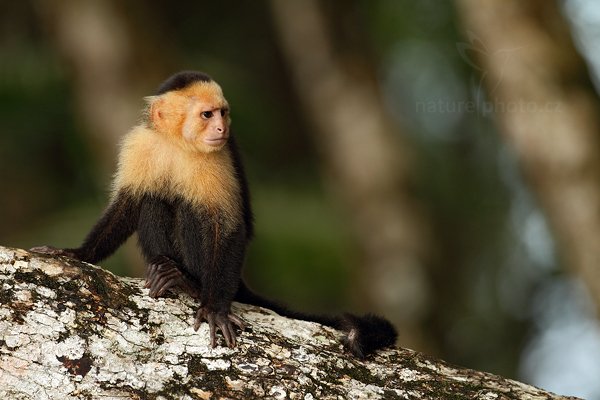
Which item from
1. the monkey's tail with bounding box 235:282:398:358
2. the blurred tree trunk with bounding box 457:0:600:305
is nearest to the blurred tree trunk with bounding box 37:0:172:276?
the blurred tree trunk with bounding box 457:0:600:305

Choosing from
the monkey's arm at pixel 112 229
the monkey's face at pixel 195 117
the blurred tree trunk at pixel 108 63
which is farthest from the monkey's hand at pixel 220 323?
the blurred tree trunk at pixel 108 63

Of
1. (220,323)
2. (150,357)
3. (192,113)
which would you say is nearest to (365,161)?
(192,113)

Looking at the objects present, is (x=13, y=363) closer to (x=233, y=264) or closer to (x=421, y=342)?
(x=233, y=264)

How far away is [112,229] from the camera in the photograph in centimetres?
498

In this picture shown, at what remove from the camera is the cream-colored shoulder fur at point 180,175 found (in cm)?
491

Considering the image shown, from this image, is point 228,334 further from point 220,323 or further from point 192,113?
point 192,113

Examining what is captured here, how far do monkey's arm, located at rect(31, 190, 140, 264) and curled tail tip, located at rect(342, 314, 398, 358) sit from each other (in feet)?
4.36

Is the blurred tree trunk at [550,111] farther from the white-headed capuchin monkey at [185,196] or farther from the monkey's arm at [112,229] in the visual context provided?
the monkey's arm at [112,229]

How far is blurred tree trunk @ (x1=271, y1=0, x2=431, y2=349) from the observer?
28.9 ft

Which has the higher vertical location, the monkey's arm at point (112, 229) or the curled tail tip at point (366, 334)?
the monkey's arm at point (112, 229)

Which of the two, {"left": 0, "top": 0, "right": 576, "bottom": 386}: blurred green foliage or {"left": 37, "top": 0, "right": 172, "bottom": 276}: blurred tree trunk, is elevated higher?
{"left": 0, "top": 0, "right": 576, "bottom": 386}: blurred green foliage

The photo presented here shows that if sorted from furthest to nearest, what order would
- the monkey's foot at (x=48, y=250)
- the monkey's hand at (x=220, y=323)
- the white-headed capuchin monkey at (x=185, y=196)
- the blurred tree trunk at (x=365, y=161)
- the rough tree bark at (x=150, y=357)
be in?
1. the blurred tree trunk at (x=365, y=161)
2. the white-headed capuchin monkey at (x=185, y=196)
3. the monkey's foot at (x=48, y=250)
4. the monkey's hand at (x=220, y=323)
5. the rough tree bark at (x=150, y=357)

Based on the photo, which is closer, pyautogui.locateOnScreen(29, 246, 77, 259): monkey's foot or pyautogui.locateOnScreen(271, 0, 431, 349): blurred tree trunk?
pyautogui.locateOnScreen(29, 246, 77, 259): monkey's foot

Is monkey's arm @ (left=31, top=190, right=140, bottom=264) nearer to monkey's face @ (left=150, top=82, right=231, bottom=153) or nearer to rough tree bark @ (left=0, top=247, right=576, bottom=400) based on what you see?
monkey's face @ (left=150, top=82, right=231, bottom=153)
